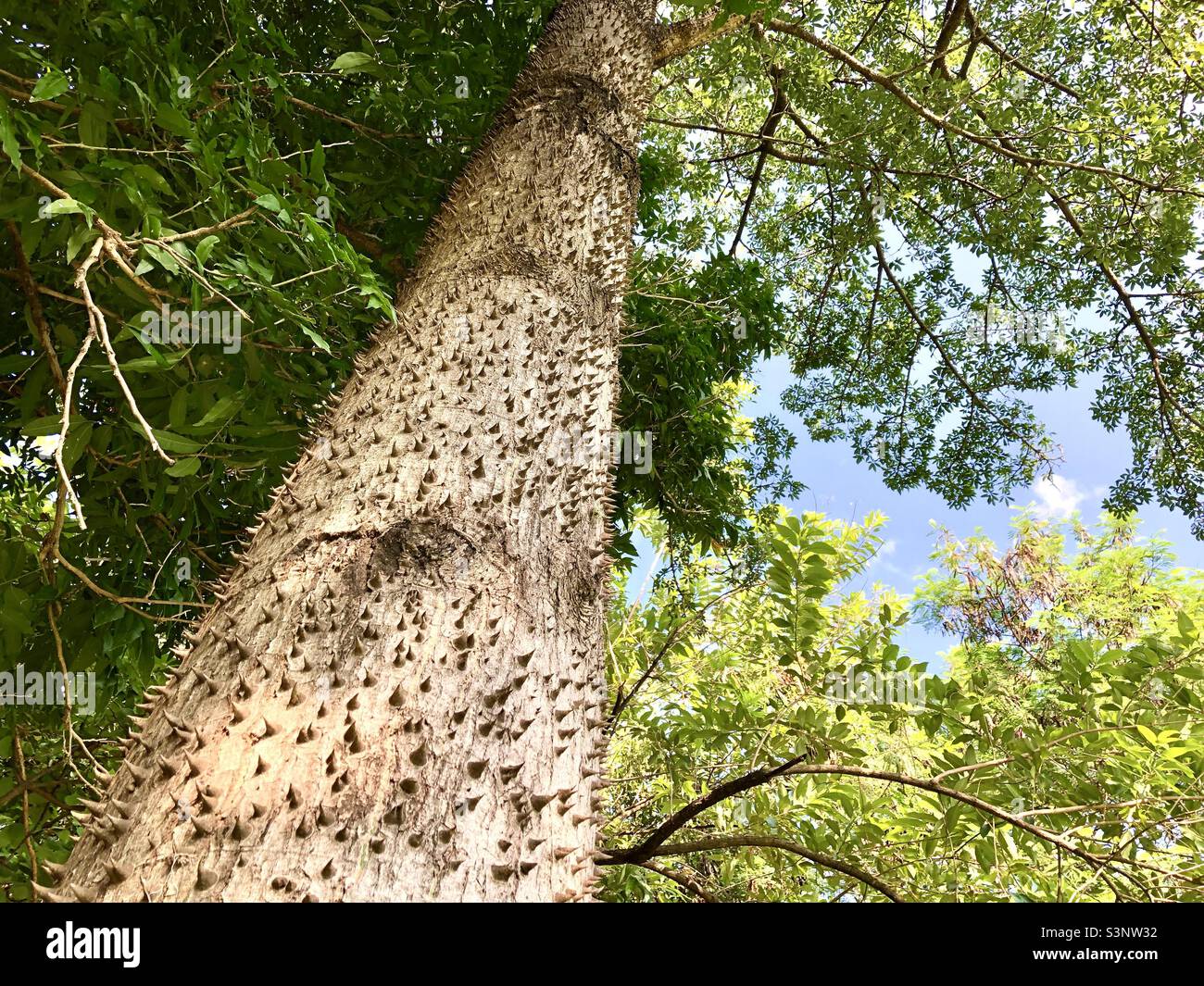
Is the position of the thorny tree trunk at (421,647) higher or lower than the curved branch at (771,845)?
higher

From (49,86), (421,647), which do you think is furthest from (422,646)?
(49,86)

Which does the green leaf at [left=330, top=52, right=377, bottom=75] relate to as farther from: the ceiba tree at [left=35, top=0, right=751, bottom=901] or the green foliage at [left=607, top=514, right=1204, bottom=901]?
the green foliage at [left=607, top=514, right=1204, bottom=901]

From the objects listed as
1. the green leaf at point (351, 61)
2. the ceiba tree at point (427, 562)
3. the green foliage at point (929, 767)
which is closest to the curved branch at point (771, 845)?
the green foliage at point (929, 767)

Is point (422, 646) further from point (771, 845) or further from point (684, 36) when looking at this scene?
point (684, 36)

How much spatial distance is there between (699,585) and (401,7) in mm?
3666

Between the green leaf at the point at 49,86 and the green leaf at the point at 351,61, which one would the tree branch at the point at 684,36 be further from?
the green leaf at the point at 49,86

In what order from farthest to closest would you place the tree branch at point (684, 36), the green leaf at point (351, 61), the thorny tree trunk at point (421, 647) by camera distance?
the tree branch at point (684, 36)
the green leaf at point (351, 61)
the thorny tree trunk at point (421, 647)

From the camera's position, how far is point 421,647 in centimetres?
108

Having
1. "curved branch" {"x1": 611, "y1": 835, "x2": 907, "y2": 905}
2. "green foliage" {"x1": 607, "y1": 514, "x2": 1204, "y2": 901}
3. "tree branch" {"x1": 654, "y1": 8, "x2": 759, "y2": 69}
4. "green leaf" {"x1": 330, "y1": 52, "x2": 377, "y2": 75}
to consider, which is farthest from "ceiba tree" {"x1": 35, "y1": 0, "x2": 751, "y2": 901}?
"tree branch" {"x1": 654, "y1": 8, "x2": 759, "y2": 69}

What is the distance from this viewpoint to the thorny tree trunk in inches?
33.1

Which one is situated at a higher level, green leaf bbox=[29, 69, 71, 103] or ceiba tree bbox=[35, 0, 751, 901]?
green leaf bbox=[29, 69, 71, 103]

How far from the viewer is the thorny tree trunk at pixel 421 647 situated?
2.76 ft

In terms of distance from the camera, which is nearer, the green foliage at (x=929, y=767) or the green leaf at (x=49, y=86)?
the green leaf at (x=49, y=86)
